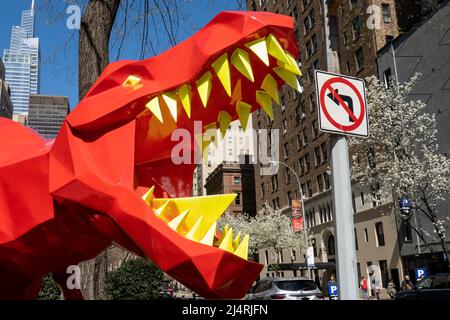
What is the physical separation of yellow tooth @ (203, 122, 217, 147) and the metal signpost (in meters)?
1.22

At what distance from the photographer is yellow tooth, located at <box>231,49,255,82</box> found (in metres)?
2.43

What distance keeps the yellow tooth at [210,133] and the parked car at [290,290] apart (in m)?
13.1

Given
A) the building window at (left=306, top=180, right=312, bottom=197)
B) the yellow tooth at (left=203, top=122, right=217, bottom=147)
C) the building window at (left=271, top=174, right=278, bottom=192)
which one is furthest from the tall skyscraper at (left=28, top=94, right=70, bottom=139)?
the building window at (left=271, top=174, right=278, bottom=192)

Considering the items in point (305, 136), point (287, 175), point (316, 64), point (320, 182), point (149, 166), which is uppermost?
point (316, 64)

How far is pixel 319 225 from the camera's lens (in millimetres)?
45969

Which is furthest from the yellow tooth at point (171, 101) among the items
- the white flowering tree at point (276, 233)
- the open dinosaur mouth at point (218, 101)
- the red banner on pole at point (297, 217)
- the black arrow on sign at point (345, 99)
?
the white flowering tree at point (276, 233)

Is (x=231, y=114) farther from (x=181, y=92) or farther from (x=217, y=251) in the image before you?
(x=217, y=251)

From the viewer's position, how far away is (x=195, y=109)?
2.82m

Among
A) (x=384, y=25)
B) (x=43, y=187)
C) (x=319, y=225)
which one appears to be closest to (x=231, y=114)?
(x=43, y=187)

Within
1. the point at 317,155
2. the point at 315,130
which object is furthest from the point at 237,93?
the point at 315,130

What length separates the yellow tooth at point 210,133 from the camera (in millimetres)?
2930

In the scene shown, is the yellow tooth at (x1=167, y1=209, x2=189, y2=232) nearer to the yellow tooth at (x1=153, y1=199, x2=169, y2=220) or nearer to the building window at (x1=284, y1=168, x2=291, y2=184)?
the yellow tooth at (x1=153, y1=199, x2=169, y2=220)

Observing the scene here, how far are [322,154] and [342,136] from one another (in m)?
40.8

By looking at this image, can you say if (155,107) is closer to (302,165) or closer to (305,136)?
(305,136)
